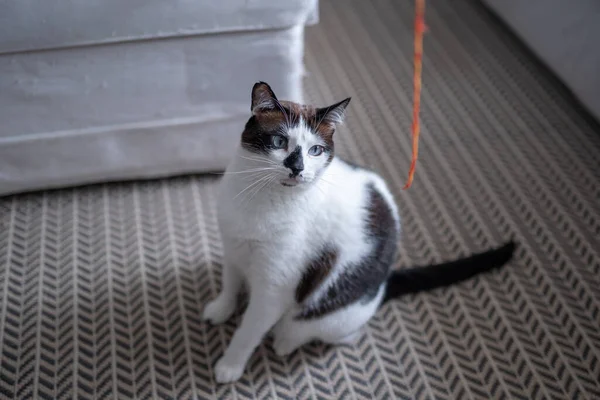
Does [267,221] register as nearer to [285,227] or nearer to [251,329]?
[285,227]

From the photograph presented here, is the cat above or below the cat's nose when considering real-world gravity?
below

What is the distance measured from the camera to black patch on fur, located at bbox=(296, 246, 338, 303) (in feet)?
3.36

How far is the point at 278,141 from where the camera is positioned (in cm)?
92

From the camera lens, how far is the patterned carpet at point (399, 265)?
3.82 feet

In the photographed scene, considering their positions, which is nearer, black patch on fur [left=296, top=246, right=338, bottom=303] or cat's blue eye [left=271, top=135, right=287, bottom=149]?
cat's blue eye [left=271, top=135, right=287, bottom=149]

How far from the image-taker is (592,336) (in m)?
1.26

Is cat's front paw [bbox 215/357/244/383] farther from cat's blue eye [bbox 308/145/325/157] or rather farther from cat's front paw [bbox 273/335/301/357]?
cat's blue eye [bbox 308/145/325/157]

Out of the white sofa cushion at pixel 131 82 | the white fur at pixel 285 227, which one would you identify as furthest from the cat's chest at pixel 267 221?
the white sofa cushion at pixel 131 82

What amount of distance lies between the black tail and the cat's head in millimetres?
379

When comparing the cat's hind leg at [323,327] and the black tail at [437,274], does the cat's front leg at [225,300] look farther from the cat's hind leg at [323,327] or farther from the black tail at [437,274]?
the black tail at [437,274]

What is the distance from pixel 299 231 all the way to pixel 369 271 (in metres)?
0.16

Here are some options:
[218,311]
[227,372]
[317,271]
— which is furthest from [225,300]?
[317,271]

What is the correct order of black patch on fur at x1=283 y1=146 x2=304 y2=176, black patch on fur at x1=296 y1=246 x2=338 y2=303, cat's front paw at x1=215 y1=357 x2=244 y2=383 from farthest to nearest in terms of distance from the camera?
1. cat's front paw at x1=215 y1=357 x2=244 y2=383
2. black patch on fur at x1=296 y1=246 x2=338 y2=303
3. black patch on fur at x1=283 y1=146 x2=304 y2=176

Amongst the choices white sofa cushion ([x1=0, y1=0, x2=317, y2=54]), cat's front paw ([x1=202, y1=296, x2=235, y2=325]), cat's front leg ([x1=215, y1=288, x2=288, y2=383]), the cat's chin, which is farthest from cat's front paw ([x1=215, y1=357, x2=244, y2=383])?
white sofa cushion ([x1=0, y1=0, x2=317, y2=54])
